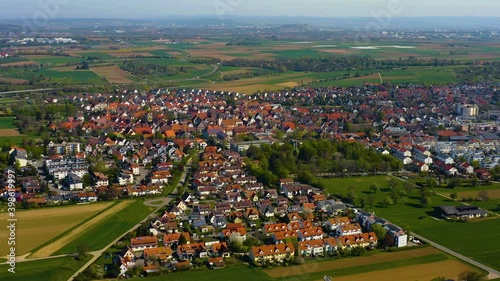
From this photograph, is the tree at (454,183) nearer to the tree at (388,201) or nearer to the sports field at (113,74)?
the tree at (388,201)

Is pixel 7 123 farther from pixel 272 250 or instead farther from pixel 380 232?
pixel 380 232

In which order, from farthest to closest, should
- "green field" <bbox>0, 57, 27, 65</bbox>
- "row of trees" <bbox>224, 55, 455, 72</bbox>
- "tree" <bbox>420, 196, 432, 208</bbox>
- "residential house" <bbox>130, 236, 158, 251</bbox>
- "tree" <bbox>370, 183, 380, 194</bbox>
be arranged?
"green field" <bbox>0, 57, 27, 65</bbox>, "row of trees" <bbox>224, 55, 455, 72</bbox>, "tree" <bbox>370, 183, 380, 194</bbox>, "tree" <bbox>420, 196, 432, 208</bbox>, "residential house" <bbox>130, 236, 158, 251</bbox>

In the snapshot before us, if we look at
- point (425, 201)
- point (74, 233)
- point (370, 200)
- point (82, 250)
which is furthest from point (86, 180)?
point (425, 201)

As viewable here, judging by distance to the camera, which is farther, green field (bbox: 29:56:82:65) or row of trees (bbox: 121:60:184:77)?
green field (bbox: 29:56:82:65)

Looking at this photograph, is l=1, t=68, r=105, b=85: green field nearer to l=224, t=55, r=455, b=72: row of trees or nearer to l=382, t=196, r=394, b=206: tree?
l=224, t=55, r=455, b=72: row of trees

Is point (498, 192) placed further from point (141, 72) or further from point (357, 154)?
point (141, 72)

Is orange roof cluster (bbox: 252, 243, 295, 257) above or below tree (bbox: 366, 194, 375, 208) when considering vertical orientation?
above

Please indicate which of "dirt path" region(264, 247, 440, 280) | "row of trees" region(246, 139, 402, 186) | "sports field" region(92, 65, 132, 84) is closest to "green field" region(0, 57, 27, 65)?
"sports field" region(92, 65, 132, 84)
